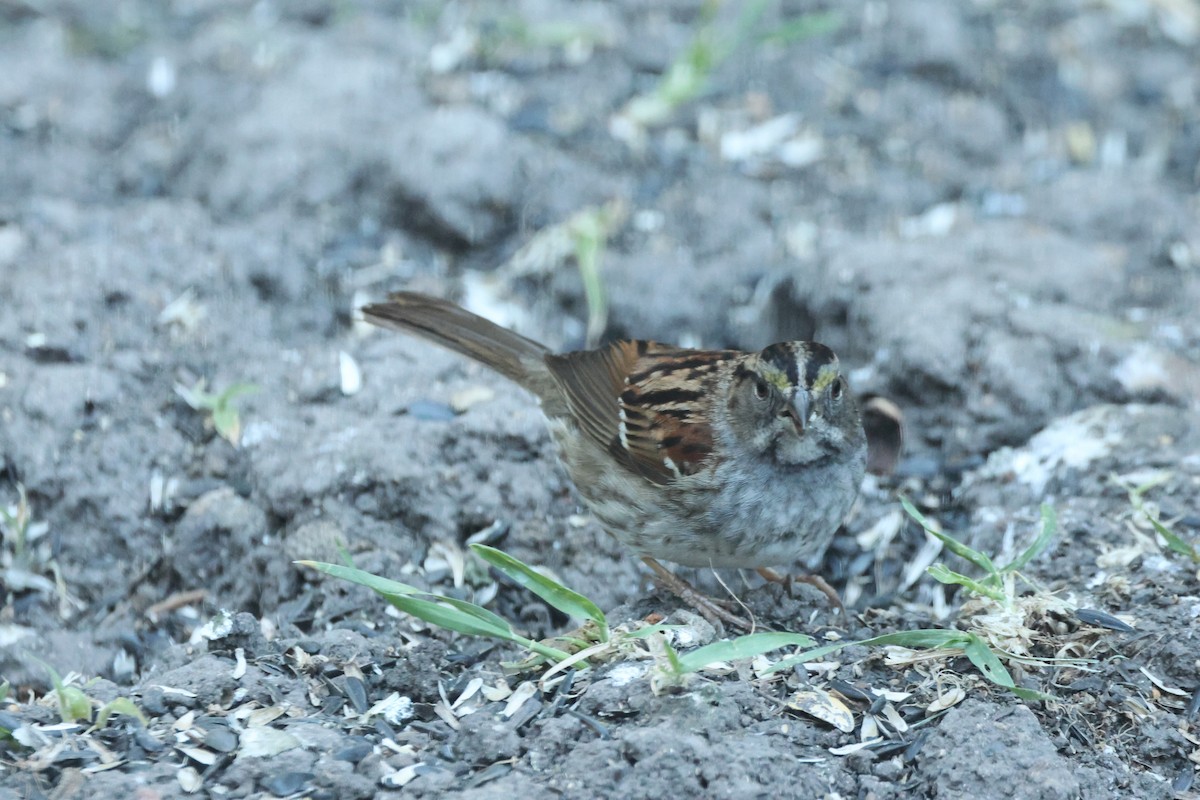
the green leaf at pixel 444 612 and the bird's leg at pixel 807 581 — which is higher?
the green leaf at pixel 444 612

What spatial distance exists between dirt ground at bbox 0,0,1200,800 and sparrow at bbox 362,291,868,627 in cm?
21

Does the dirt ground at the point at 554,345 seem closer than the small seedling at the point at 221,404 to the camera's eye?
A: Yes

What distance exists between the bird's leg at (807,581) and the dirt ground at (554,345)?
0.11 feet

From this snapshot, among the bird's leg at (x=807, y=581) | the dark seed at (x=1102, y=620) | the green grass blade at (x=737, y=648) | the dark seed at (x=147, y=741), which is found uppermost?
the green grass blade at (x=737, y=648)

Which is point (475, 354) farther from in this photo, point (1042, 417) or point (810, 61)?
point (810, 61)

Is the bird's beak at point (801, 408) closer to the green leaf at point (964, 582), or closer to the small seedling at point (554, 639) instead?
the green leaf at point (964, 582)

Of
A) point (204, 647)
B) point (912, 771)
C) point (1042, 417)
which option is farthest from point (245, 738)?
point (1042, 417)

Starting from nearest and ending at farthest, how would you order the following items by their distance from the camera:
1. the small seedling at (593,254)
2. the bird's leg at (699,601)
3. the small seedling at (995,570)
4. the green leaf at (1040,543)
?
the small seedling at (995,570) < the green leaf at (1040,543) < the bird's leg at (699,601) < the small seedling at (593,254)

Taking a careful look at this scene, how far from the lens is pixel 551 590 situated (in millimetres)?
3363

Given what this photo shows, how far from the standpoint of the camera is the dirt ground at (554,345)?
3.05 metres

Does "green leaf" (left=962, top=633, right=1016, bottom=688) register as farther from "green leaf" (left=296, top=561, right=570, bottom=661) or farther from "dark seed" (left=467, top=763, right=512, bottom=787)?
"dark seed" (left=467, top=763, right=512, bottom=787)

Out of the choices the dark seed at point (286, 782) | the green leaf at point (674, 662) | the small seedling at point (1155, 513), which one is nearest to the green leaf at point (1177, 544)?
the small seedling at point (1155, 513)

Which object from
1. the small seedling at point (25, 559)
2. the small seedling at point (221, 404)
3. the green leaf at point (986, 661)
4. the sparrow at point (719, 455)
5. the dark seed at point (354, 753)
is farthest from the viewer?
the small seedling at point (221, 404)

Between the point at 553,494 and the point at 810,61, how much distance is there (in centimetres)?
290
